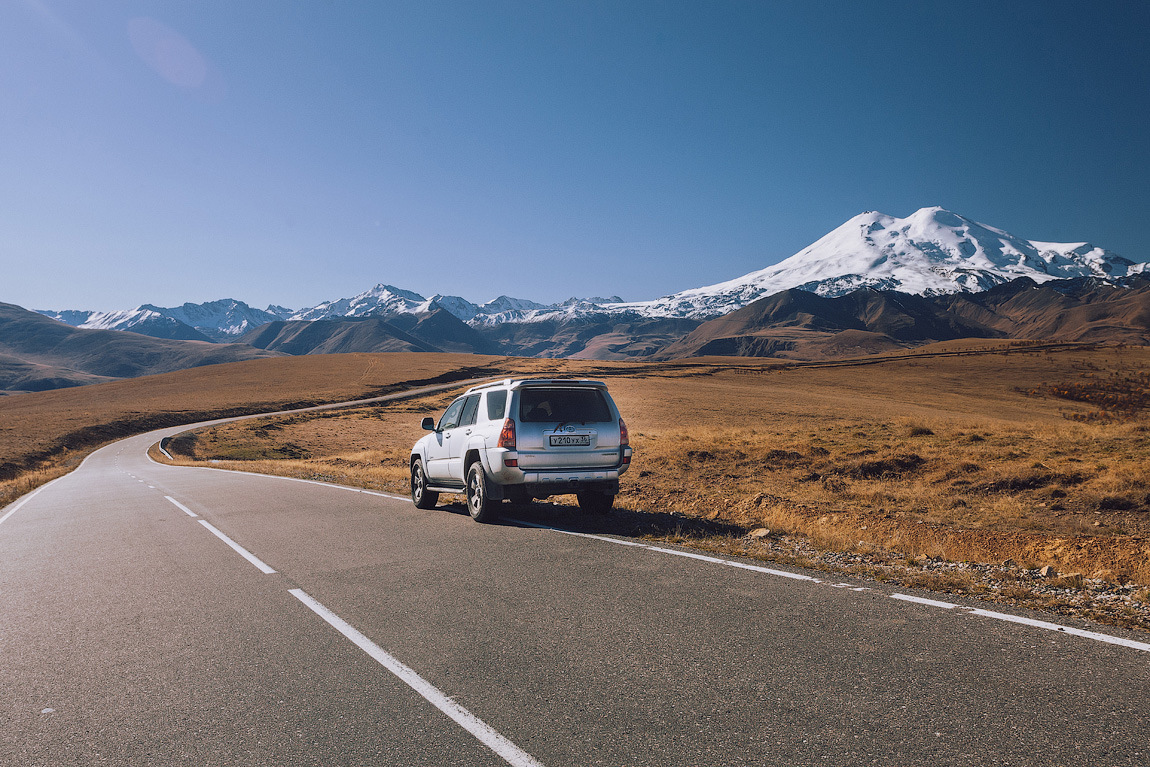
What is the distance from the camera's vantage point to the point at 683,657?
178 inches

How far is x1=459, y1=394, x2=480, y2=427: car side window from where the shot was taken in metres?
11.6

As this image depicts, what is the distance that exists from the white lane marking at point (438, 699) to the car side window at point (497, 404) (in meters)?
5.05

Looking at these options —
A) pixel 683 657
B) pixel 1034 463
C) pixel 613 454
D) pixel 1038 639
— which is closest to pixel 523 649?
pixel 683 657

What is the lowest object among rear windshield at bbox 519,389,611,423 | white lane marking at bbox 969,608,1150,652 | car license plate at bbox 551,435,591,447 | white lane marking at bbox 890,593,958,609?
white lane marking at bbox 890,593,958,609

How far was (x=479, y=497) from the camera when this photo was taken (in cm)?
1070

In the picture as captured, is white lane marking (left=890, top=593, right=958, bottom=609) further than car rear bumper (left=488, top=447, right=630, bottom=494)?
No

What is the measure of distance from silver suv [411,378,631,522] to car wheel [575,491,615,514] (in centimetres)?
2

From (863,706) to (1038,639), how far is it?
1888 millimetres

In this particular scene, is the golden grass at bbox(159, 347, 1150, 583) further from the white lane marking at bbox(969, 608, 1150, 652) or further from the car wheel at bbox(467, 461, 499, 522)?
the car wheel at bbox(467, 461, 499, 522)

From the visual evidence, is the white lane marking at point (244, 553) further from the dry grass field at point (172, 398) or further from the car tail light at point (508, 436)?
the dry grass field at point (172, 398)

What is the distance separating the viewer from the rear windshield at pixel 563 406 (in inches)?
410

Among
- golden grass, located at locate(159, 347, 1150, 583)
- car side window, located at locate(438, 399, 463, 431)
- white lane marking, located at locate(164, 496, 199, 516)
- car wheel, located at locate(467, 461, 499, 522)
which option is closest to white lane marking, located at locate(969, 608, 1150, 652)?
golden grass, located at locate(159, 347, 1150, 583)

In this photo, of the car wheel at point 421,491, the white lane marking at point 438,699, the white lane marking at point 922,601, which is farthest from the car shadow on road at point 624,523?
the white lane marking at point 438,699

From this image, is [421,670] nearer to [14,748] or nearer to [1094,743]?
[14,748]
